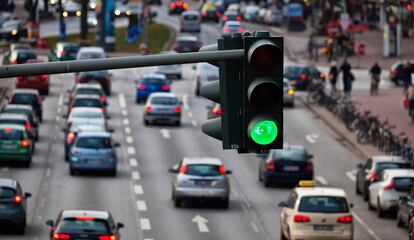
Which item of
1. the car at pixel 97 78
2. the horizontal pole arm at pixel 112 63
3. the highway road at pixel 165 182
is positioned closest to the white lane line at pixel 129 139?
the highway road at pixel 165 182

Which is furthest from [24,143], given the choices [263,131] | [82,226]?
[263,131]

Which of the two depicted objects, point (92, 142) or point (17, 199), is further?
point (92, 142)

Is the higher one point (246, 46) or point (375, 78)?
point (246, 46)

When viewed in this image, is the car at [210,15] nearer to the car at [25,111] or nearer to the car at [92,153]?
the car at [25,111]

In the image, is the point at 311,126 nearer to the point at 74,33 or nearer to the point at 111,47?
the point at 111,47

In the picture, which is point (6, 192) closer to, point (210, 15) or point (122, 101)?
point (122, 101)

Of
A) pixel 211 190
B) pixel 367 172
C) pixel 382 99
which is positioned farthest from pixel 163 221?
pixel 382 99

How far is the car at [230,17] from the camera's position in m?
123

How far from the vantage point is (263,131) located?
41.4ft

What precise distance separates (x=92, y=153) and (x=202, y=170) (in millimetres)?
7039

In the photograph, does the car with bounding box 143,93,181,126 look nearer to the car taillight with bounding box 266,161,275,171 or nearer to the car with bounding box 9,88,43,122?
the car with bounding box 9,88,43,122

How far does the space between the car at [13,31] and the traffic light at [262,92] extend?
3606 inches

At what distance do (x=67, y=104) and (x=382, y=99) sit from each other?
1608cm

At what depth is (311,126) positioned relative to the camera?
6594cm
